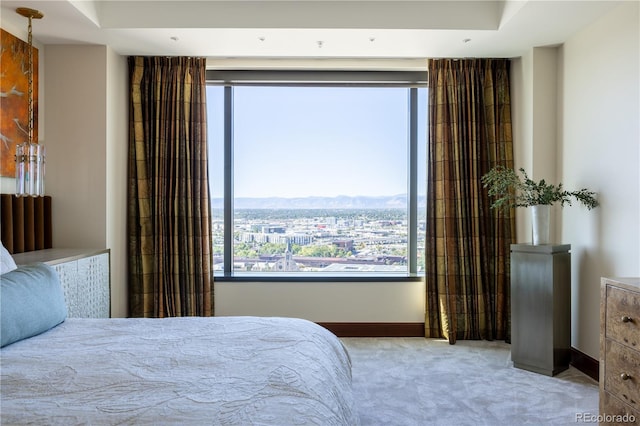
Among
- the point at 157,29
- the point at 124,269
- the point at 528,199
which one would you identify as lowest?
the point at 124,269

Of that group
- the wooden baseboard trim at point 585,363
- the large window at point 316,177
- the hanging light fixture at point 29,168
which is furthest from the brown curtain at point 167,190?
the wooden baseboard trim at point 585,363

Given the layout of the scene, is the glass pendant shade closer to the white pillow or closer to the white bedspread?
the white pillow

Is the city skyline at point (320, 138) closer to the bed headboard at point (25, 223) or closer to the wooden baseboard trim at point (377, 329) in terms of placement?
the wooden baseboard trim at point (377, 329)

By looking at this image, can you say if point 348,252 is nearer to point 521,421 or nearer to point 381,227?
point 381,227

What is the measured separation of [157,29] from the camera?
3.38 m

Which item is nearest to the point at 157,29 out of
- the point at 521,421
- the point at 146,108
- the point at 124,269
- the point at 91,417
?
the point at 146,108

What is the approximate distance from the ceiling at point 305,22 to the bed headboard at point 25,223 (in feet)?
4.08

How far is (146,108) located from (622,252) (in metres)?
3.82

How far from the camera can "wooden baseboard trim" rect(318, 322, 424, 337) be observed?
4.14 meters

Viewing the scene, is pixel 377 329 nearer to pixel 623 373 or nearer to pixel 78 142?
pixel 623 373

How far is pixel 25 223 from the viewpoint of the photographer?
331 centimetres

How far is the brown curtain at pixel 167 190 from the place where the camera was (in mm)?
3998

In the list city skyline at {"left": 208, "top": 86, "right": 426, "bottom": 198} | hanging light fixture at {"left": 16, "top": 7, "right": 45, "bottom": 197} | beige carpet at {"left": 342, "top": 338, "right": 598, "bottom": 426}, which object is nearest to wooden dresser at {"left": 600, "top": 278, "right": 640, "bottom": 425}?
beige carpet at {"left": 342, "top": 338, "right": 598, "bottom": 426}

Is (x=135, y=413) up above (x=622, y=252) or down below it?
below
